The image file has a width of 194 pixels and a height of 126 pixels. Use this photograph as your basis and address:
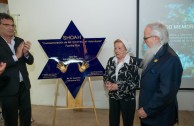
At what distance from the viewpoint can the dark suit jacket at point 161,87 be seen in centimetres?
165

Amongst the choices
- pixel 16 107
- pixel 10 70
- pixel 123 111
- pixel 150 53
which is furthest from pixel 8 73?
pixel 150 53

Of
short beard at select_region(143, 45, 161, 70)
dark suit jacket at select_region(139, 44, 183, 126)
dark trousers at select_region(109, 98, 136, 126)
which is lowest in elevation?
dark trousers at select_region(109, 98, 136, 126)

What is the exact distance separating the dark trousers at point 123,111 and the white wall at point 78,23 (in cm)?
127

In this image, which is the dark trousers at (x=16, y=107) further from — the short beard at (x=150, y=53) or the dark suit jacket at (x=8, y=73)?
the short beard at (x=150, y=53)

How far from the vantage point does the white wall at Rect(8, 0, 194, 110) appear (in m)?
3.60

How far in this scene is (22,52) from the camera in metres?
2.45

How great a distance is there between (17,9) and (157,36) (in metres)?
2.95

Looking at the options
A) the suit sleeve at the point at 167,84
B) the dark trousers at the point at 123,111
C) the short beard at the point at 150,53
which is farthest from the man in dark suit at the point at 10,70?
the suit sleeve at the point at 167,84

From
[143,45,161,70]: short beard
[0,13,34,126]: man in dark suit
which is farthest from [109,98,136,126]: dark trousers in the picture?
[0,13,34,126]: man in dark suit

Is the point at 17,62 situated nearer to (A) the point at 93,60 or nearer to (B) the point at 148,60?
(A) the point at 93,60

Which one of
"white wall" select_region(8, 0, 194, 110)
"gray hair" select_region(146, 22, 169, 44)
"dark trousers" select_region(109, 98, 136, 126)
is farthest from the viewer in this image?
Answer: "white wall" select_region(8, 0, 194, 110)

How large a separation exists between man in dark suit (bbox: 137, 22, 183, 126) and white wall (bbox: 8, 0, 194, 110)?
1.84 m

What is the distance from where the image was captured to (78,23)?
3711 mm

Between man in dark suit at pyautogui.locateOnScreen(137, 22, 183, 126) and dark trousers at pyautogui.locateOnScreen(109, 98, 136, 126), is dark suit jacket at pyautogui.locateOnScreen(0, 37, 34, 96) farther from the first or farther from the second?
man in dark suit at pyautogui.locateOnScreen(137, 22, 183, 126)
